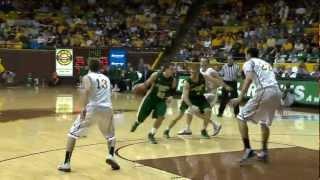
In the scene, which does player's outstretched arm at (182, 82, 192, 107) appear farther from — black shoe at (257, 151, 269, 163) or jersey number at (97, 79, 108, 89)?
jersey number at (97, 79, 108, 89)

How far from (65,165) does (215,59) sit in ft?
53.6

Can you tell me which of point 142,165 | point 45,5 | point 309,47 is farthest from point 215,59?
point 142,165

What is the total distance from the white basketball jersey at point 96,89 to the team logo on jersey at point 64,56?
73.0 feet

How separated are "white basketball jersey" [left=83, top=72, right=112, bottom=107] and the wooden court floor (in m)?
0.90

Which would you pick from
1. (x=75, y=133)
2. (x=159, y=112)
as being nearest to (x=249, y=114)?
(x=159, y=112)

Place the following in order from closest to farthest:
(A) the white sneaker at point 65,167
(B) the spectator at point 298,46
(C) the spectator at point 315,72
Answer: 1. (A) the white sneaker at point 65,167
2. (C) the spectator at point 315,72
3. (B) the spectator at point 298,46

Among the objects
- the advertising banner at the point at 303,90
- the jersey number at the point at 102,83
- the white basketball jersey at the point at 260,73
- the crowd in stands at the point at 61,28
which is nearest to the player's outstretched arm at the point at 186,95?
the white basketball jersey at the point at 260,73

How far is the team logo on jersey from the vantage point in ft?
97.5

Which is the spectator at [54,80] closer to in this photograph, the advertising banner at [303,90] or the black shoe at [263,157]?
the advertising banner at [303,90]

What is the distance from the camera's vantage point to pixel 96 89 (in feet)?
25.6

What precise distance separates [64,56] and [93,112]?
22502 mm

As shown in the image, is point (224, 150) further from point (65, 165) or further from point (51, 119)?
point (51, 119)

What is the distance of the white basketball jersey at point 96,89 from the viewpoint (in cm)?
776

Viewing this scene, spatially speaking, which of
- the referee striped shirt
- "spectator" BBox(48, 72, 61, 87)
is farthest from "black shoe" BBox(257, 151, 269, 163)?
"spectator" BBox(48, 72, 61, 87)
